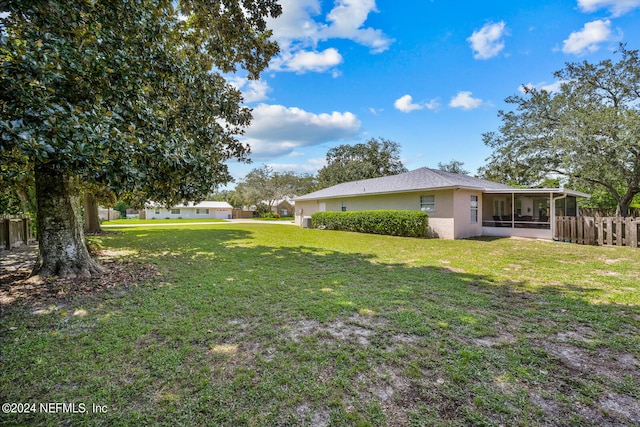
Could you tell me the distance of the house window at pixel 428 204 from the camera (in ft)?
47.7

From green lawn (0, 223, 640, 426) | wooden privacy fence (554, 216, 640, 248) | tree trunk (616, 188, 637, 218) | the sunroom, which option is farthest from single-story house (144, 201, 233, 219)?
tree trunk (616, 188, 637, 218)

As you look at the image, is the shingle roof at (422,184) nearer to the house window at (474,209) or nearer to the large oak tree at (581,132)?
the house window at (474,209)

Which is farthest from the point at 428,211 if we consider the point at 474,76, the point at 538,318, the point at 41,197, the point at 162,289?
the point at 41,197

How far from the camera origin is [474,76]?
558 inches

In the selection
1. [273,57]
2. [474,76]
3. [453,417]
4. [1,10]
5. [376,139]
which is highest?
[376,139]

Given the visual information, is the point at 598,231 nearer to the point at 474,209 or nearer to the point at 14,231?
the point at 474,209

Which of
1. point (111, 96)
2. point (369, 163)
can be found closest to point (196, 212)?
point (369, 163)

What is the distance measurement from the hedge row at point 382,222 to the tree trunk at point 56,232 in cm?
1227

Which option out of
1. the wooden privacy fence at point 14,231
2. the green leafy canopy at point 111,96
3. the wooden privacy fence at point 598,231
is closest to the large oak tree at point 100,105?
the green leafy canopy at point 111,96

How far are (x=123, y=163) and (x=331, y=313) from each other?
3.71 metres

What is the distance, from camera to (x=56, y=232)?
5789 mm

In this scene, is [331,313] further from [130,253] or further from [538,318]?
[130,253]

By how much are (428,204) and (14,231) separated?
1684cm

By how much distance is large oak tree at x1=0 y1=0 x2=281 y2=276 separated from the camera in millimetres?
3693
